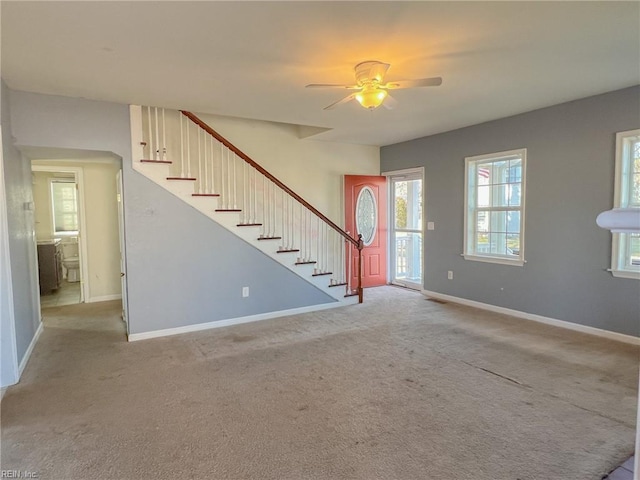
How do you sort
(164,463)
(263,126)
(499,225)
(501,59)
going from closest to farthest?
(164,463) < (501,59) < (499,225) < (263,126)

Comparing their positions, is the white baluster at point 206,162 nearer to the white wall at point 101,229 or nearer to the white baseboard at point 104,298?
the white wall at point 101,229

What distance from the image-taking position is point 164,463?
2.05m

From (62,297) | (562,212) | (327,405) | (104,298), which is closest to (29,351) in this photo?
(104,298)

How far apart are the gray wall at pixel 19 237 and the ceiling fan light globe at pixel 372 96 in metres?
2.94

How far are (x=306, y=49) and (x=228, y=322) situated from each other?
3245 millimetres

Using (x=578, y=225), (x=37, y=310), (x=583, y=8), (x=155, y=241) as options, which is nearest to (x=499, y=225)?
(x=578, y=225)

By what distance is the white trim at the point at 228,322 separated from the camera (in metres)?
4.13

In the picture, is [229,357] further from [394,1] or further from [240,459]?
[394,1]

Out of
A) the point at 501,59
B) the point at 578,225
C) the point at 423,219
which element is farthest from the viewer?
the point at 423,219

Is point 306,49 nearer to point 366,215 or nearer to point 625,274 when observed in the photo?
point 625,274

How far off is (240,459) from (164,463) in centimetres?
41

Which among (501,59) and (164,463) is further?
(501,59)

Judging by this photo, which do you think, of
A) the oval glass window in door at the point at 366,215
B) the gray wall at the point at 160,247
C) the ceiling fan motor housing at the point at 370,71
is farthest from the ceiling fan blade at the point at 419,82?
the oval glass window in door at the point at 366,215

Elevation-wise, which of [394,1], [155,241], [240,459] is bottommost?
[240,459]
